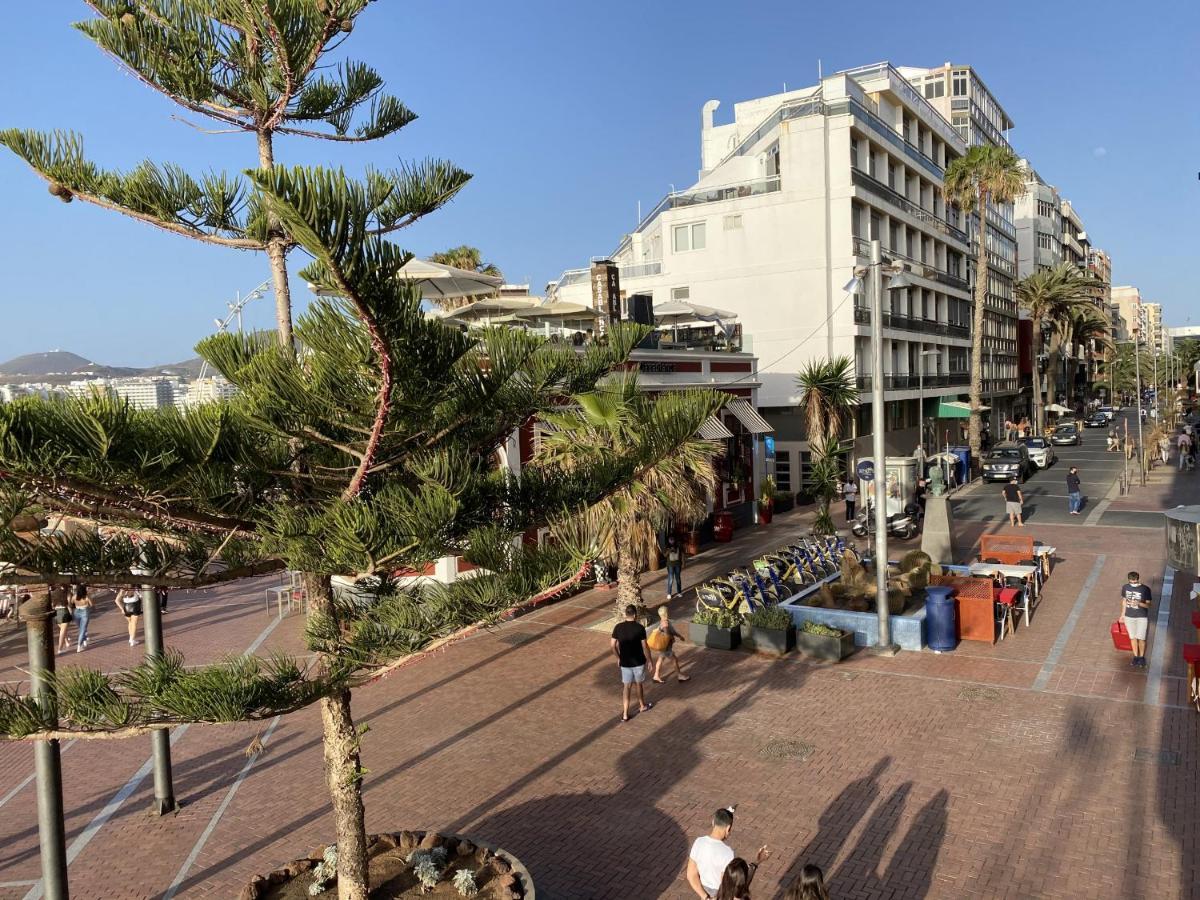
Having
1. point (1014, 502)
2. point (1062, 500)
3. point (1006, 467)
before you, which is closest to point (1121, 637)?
point (1014, 502)

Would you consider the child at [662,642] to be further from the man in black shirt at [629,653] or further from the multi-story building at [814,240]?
the multi-story building at [814,240]

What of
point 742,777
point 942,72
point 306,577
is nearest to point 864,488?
point 742,777

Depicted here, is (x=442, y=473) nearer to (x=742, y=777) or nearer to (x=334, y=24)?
(x=334, y=24)

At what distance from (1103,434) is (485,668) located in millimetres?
56108

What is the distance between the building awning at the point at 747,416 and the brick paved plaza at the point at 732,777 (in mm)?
12259

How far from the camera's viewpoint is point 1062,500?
2830 centimetres

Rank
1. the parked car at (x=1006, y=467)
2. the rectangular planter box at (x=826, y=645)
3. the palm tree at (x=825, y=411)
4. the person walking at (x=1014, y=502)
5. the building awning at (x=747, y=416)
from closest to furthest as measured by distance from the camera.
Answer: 1. the rectangular planter box at (x=826, y=645)
2. the person walking at (x=1014, y=502)
3. the palm tree at (x=825, y=411)
4. the building awning at (x=747, y=416)
5. the parked car at (x=1006, y=467)

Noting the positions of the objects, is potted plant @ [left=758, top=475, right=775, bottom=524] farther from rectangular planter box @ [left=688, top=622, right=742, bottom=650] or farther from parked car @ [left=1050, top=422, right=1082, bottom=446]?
parked car @ [left=1050, top=422, right=1082, bottom=446]

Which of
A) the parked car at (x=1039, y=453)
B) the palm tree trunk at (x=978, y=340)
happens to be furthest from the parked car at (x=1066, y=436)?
the palm tree trunk at (x=978, y=340)

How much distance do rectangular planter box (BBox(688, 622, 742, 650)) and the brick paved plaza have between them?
238 millimetres

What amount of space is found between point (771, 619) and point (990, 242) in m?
50.9

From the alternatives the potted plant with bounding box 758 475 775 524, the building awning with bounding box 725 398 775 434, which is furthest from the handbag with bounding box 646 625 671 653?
the potted plant with bounding box 758 475 775 524

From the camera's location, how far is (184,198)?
4590 mm

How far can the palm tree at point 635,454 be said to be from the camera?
208 inches
